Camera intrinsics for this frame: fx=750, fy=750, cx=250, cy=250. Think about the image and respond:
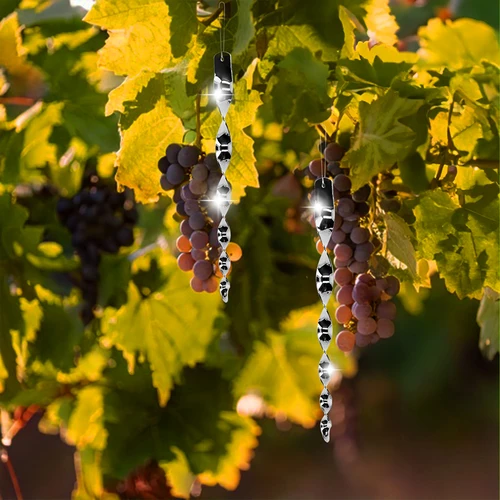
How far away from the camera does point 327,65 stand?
372 millimetres

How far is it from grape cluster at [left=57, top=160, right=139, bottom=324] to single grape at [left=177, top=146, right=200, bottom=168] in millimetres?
223

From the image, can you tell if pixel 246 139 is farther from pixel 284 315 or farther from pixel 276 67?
pixel 284 315

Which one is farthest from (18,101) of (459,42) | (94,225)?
(459,42)

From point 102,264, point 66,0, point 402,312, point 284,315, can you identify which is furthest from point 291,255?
point 402,312

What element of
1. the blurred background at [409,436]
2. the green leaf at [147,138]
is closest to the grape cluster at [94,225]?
the green leaf at [147,138]

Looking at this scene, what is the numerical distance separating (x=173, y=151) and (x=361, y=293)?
11 cm

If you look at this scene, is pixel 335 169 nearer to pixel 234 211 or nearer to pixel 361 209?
pixel 361 209

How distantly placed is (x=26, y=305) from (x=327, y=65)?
1.02 ft

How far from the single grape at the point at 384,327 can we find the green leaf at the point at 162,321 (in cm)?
27

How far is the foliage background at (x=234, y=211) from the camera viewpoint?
36 cm

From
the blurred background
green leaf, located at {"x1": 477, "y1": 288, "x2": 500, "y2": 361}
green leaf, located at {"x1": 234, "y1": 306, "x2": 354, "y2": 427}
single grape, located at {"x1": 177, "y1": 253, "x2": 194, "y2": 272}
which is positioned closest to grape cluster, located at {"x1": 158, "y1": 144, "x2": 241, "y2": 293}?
single grape, located at {"x1": 177, "y1": 253, "x2": 194, "y2": 272}

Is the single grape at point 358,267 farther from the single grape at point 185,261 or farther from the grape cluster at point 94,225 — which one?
the grape cluster at point 94,225

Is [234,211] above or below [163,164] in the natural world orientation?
below

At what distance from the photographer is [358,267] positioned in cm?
35
